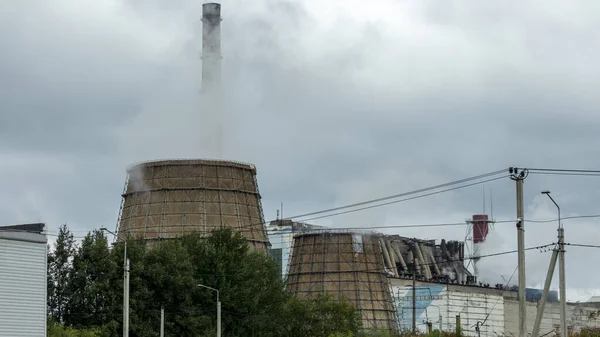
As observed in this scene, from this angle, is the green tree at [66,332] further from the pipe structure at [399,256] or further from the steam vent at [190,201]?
the pipe structure at [399,256]

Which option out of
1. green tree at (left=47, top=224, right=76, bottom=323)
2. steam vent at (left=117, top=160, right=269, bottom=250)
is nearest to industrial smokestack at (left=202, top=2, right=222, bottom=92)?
steam vent at (left=117, top=160, right=269, bottom=250)

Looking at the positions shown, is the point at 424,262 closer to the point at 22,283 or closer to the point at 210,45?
the point at 210,45

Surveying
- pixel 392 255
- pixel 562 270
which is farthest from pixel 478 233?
pixel 562 270

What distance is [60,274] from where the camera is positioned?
6850 cm

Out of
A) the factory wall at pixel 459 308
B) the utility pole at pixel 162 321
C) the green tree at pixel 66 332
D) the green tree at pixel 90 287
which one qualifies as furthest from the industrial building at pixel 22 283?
the factory wall at pixel 459 308

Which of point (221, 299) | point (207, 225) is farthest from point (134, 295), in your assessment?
point (207, 225)

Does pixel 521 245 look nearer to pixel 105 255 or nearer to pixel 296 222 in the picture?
pixel 105 255

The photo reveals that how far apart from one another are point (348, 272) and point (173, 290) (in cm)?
5113

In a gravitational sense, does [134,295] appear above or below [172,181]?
below

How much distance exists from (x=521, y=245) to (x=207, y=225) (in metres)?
61.6

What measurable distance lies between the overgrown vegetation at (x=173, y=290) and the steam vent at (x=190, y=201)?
17.5 metres

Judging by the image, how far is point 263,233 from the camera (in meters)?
103

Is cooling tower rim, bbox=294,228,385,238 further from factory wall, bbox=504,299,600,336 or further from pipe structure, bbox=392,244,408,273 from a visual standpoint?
factory wall, bbox=504,299,600,336

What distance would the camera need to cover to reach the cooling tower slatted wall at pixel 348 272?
4729 inches
